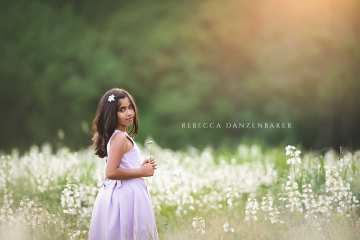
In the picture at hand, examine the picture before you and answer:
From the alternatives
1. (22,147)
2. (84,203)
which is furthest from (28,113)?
(84,203)

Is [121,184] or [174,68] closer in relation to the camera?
[121,184]

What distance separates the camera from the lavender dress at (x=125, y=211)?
5.09 m

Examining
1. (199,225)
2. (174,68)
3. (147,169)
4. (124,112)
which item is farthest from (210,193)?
(124,112)

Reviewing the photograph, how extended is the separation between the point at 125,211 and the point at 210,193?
1478mm

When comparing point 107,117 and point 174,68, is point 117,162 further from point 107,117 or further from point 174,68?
point 174,68

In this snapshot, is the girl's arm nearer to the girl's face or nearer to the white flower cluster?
the girl's face

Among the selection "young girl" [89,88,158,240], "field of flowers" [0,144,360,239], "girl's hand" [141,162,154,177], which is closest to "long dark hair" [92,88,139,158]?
"young girl" [89,88,158,240]

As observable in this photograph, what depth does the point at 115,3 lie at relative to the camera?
260 inches

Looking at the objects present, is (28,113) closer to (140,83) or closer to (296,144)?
(140,83)

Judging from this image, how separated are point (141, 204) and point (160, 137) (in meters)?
1.57

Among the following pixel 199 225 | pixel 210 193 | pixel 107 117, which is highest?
pixel 107 117

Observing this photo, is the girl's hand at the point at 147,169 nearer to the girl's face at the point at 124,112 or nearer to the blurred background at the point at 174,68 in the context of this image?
the girl's face at the point at 124,112

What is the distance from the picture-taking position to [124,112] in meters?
5.15

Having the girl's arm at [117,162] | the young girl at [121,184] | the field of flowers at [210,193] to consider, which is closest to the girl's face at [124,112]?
the young girl at [121,184]
